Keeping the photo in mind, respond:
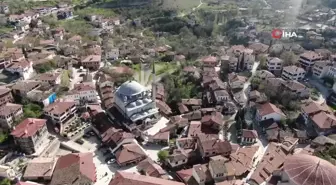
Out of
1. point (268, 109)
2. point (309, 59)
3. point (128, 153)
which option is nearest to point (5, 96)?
point (128, 153)

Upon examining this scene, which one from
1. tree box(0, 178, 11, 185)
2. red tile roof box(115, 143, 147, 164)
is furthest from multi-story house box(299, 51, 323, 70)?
tree box(0, 178, 11, 185)

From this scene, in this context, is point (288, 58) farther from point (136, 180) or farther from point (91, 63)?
point (136, 180)

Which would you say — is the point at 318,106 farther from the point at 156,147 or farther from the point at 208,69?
the point at 156,147

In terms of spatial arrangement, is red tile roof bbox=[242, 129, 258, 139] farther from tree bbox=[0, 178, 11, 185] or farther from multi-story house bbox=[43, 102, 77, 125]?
tree bbox=[0, 178, 11, 185]

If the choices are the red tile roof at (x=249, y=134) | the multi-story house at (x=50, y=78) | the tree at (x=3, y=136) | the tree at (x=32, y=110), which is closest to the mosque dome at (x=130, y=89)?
the tree at (x=32, y=110)

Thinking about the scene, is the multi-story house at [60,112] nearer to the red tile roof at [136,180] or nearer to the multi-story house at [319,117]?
the red tile roof at [136,180]

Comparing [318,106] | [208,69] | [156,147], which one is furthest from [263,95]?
[156,147]

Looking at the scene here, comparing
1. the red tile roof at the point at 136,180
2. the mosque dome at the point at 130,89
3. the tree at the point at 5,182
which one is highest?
the mosque dome at the point at 130,89

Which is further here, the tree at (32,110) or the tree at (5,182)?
the tree at (32,110)
